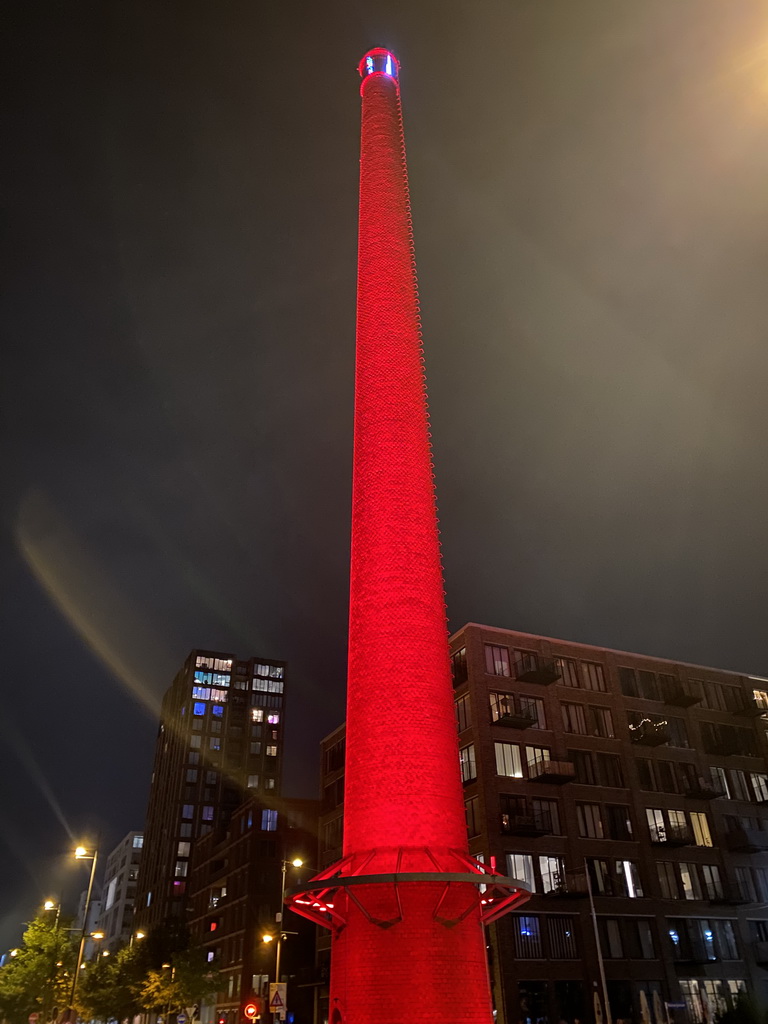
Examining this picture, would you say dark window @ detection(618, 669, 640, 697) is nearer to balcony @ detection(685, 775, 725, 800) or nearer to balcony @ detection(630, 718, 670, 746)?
balcony @ detection(630, 718, 670, 746)

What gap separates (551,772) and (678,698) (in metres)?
13.8

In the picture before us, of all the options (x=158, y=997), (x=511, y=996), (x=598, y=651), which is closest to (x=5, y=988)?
(x=158, y=997)

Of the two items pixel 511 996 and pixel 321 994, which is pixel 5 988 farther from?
pixel 511 996

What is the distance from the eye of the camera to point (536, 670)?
161ft

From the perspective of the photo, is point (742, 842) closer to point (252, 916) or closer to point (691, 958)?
point (691, 958)

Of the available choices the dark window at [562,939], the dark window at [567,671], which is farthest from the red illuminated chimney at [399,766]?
the dark window at [567,671]

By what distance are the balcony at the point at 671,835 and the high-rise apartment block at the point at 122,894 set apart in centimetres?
12283

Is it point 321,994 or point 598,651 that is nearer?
point 598,651

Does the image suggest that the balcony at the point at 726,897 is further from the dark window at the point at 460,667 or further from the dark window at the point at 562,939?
the dark window at the point at 460,667

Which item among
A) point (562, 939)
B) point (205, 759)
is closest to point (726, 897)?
point (562, 939)

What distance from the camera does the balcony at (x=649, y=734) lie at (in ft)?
168

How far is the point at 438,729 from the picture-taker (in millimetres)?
19109

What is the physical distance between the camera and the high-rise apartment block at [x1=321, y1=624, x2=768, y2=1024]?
4238cm

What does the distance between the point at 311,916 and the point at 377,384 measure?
47.3 ft
